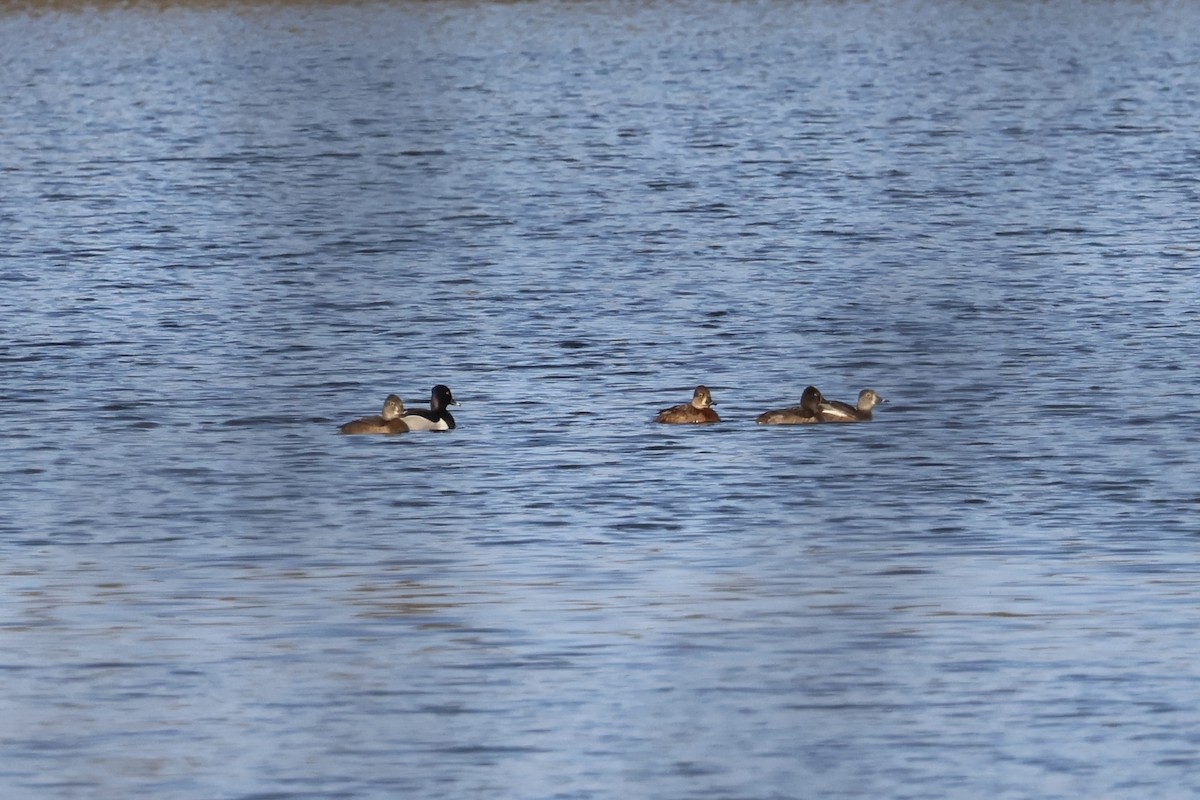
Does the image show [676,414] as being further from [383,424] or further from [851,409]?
[383,424]

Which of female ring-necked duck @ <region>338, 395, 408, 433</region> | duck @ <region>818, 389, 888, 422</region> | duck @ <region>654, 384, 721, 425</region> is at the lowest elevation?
female ring-necked duck @ <region>338, 395, 408, 433</region>

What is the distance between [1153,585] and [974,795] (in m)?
3.15

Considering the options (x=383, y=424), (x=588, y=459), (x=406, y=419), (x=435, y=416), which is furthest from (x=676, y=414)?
(x=383, y=424)

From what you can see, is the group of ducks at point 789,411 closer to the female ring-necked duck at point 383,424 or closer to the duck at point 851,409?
the duck at point 851,409

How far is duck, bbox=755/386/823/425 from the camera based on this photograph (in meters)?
15.1

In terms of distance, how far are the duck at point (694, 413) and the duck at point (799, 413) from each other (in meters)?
0.31

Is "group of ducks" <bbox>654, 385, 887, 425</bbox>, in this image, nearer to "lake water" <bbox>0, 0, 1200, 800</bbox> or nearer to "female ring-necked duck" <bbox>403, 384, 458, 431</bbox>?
"lake water" <bbox>0, 0, 1200, 800</bbox>

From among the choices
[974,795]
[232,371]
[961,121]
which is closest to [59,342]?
[232,371]

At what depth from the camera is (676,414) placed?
15328 millimetres

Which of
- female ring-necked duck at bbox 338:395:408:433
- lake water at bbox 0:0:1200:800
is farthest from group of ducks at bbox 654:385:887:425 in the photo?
female ring-necked duck at bbox 338:395:408:433

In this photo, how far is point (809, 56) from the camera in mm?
47500

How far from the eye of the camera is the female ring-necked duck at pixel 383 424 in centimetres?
1509

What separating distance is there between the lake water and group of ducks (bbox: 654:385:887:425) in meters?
0.10

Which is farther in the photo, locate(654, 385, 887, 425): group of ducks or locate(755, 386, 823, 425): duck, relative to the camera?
locate(755, 386, 823, 425): duck
